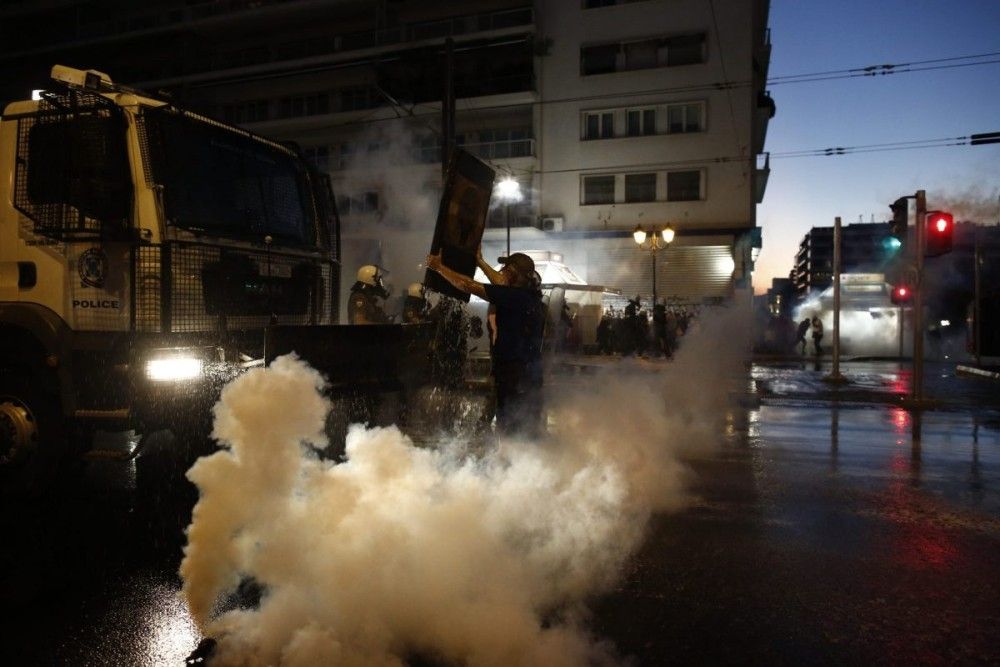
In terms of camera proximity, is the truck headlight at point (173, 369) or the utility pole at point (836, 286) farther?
the utility pole at point (836, 286)

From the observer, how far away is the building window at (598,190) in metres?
28.1

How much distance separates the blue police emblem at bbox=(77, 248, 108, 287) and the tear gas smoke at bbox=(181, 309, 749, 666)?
189cm

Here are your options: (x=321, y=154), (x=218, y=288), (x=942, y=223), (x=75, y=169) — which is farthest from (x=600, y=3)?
(x=75, y=169)

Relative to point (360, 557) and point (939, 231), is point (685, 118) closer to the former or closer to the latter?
point (939, 231)

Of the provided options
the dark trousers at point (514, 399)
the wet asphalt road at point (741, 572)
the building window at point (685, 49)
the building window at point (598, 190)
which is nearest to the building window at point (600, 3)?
the building window at point (685, 49)

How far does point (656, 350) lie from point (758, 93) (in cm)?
1715

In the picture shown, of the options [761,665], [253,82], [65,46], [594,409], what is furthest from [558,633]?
[65,46]

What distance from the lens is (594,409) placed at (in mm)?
7414

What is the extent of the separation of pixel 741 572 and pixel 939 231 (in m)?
9.98

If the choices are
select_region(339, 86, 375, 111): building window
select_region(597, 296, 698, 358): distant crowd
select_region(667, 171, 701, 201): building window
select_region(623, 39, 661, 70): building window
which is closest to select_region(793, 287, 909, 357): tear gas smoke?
select_region(667, 171, 701, 201): building window

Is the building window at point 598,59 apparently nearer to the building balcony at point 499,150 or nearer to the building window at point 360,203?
the building balcony at point 499,150

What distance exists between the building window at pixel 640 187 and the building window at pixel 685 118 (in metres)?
2.04

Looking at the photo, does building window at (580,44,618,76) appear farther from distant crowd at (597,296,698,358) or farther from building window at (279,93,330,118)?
distant crowd at (597,296,698,358)

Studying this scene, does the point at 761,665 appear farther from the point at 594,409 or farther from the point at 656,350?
the point at 656,350
